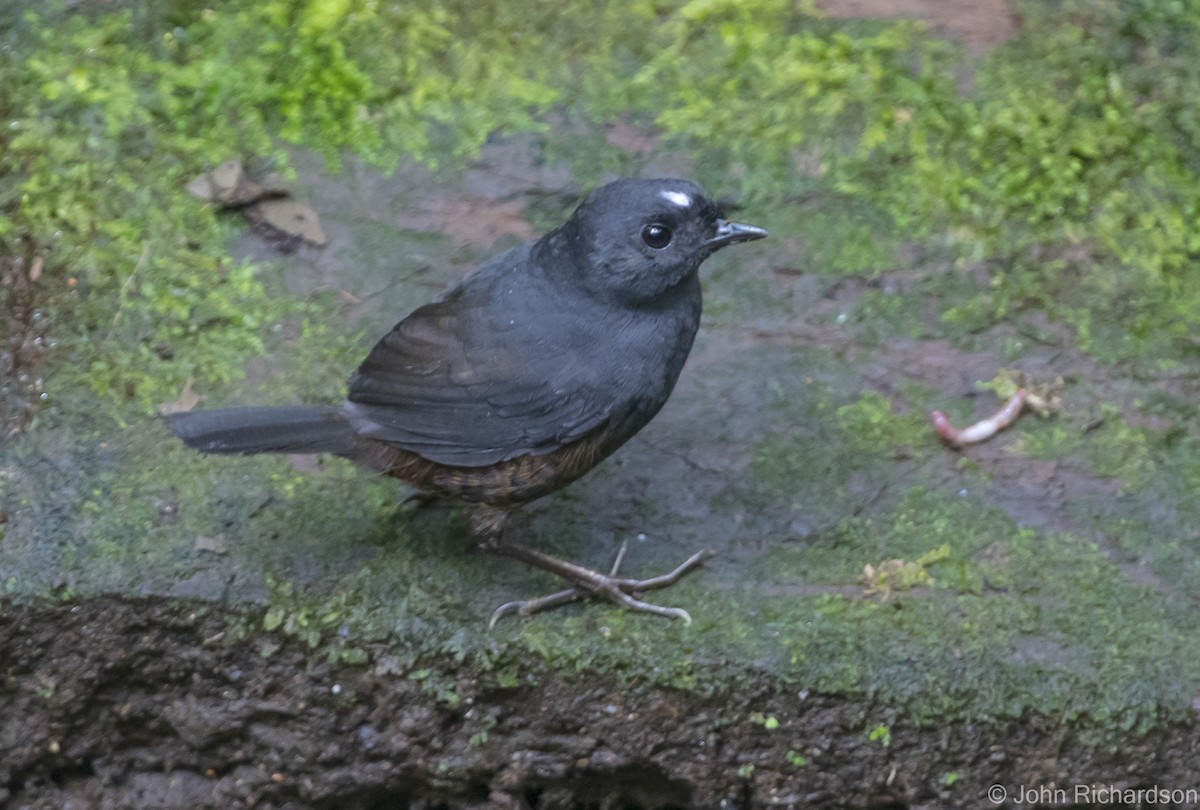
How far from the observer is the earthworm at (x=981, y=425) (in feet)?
13.1

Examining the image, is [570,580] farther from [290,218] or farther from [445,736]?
[290,218]

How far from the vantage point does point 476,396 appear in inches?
132

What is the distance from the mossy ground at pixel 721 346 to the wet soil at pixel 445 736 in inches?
2.8

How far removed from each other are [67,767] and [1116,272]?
4053mm

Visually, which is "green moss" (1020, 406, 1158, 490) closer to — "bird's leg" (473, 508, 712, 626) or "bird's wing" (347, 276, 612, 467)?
"bird's leg" (473, 508, 712, 626)

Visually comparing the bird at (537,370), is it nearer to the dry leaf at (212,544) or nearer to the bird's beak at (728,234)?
the bird's beak at (728,234)

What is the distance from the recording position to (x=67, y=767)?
12.2 ft

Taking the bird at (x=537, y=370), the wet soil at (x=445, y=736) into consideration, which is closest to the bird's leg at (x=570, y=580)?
the bird at (x=537, y=370)

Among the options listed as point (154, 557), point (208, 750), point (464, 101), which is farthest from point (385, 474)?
point (464, 101)

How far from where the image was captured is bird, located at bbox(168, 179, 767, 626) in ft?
11.0

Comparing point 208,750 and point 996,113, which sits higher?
point 996,113

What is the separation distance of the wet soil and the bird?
2.05ft

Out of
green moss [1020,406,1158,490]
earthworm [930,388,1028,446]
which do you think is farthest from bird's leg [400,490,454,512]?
green moss [1020,406,1158,490]

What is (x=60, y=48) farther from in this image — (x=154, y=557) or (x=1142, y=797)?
(x=1142, y=797)
